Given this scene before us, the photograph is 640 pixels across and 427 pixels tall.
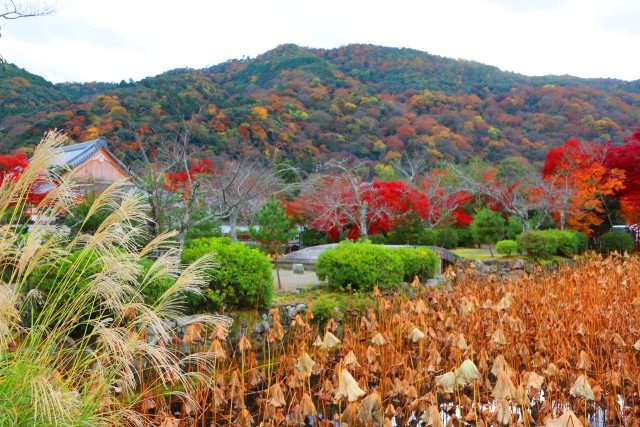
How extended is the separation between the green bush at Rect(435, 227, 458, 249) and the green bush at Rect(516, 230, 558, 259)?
3.20 metres

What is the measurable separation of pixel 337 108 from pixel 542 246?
66.4 feet

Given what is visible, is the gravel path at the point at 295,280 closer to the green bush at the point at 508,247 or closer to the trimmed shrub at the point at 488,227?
the green bush at the point at 508,247

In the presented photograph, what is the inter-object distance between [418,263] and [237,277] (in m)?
4.46

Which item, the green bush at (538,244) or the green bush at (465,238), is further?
the green bush at (465,238)

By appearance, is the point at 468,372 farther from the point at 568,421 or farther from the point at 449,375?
the point at 568,421

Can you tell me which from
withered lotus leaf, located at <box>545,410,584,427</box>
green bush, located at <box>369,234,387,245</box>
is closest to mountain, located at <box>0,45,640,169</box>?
green bush, located at <box>369,234,387,245</box>

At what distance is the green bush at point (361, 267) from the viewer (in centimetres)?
859

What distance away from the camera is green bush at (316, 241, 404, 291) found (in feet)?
28.2

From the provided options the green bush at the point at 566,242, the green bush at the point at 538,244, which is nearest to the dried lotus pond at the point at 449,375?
the green bush at the point at 538,244

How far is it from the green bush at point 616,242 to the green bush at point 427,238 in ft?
17.3

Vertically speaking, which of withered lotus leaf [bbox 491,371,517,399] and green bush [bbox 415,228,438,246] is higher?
withered lotus leaf [bbox 491,371,517,399]

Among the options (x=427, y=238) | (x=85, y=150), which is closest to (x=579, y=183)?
(x=427, y=238)

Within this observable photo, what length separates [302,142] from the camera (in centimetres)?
2667

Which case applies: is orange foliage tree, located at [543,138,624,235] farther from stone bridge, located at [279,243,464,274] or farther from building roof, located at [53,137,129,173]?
building roof, located at [53,137,129,173]
